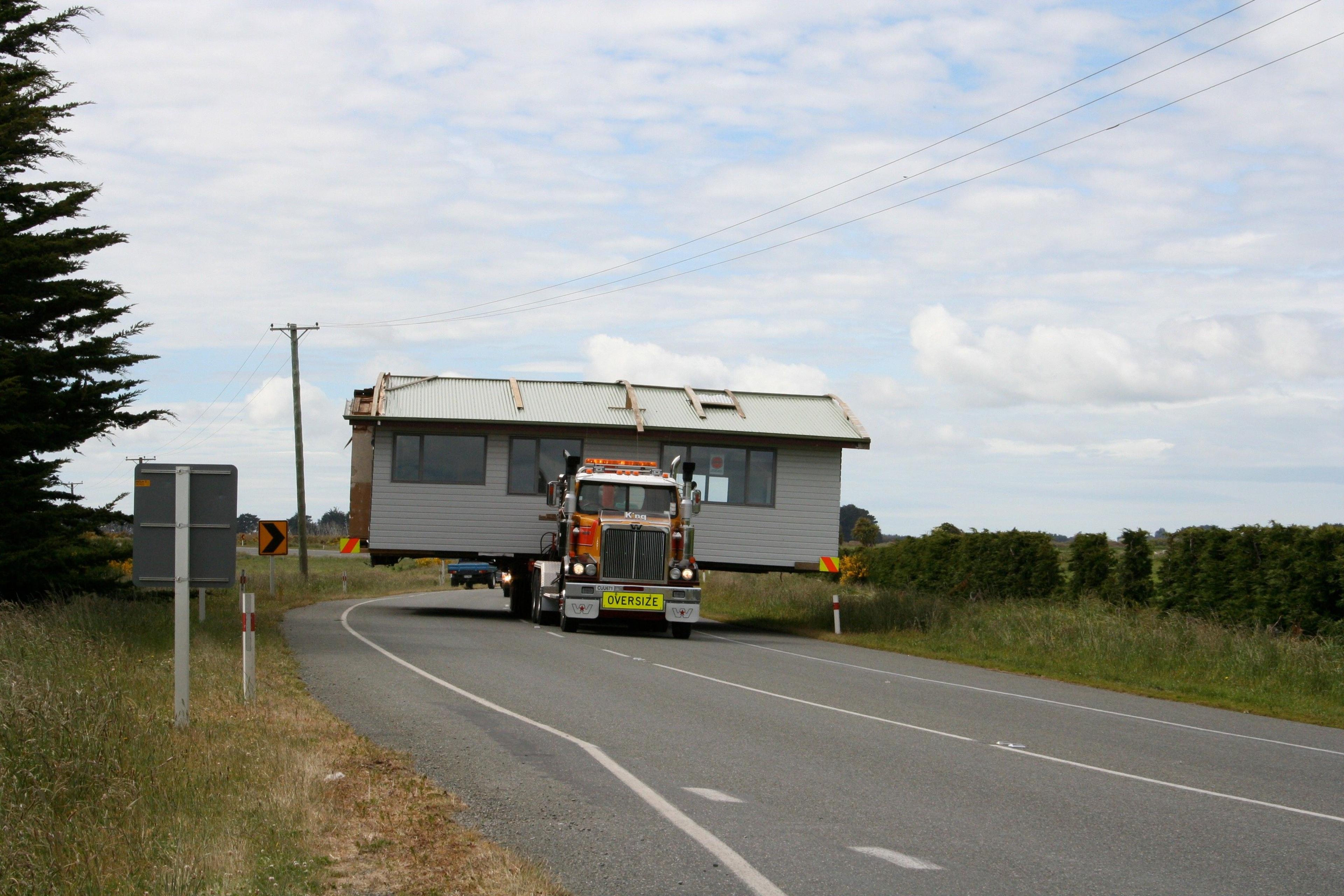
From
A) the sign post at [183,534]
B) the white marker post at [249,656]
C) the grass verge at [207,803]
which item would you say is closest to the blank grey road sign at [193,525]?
the sign post at [183,534]

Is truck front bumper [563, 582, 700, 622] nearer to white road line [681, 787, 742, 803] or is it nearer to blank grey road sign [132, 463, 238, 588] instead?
blank grey road sign [132, 463, 238, 588]

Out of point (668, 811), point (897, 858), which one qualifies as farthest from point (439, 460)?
point (897, 858)

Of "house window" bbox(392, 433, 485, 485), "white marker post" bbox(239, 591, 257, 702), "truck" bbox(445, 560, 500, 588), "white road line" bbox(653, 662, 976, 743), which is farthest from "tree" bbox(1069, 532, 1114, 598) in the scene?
"truck" bbox(445, 560, 500, 588)

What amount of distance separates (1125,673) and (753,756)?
35.0ft

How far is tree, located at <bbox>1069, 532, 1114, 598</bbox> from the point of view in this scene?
85.1 ft

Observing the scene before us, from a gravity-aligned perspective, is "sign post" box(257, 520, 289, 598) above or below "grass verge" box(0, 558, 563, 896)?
above

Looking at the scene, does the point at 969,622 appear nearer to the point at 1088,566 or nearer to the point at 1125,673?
the point at 1088,566

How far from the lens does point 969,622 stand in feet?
82.4

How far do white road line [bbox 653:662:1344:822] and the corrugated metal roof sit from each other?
52.9 ft

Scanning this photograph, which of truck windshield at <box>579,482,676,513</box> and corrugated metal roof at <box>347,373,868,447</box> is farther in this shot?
corrugated metal roof at <box>347,373,868,447</box>

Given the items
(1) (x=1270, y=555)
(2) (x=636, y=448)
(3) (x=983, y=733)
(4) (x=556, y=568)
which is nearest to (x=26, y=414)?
(4) (x=556, y=568)

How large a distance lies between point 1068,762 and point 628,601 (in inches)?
608

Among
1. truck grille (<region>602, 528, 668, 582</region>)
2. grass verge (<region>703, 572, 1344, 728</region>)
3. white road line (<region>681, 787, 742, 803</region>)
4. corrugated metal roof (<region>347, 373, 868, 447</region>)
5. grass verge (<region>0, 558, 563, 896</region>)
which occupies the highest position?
corrugated metal roof (<region>347, 373, 868, 447</region>)

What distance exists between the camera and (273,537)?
21766 millimetres
